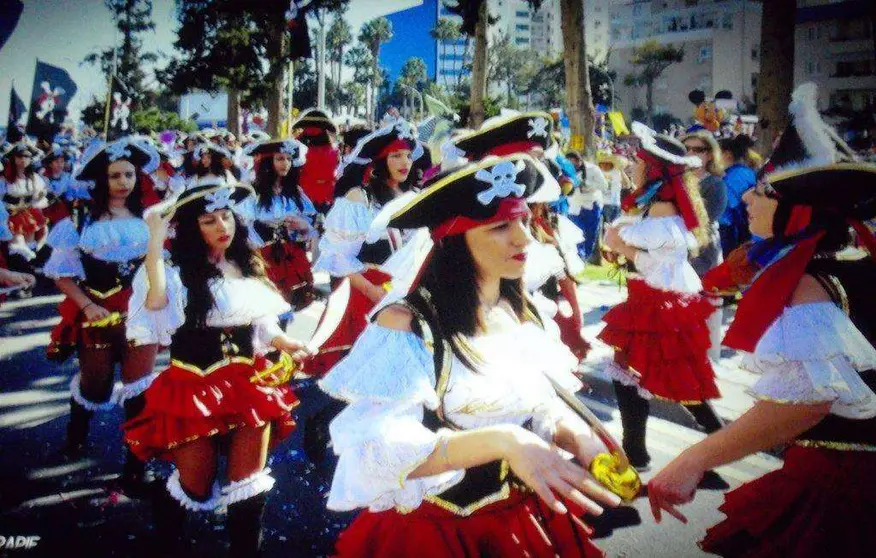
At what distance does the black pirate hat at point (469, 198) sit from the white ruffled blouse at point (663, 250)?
2.58 meters

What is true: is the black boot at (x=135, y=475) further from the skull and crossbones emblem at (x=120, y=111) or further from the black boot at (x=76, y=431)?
the skull and crossbones emblem at (x=120, y=111)

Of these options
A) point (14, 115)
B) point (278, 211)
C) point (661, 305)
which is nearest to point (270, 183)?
point (278, 211)

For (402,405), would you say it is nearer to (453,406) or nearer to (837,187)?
(453,406)

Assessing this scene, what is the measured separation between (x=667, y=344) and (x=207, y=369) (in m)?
3.03

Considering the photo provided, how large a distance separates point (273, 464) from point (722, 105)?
12062 millimetres

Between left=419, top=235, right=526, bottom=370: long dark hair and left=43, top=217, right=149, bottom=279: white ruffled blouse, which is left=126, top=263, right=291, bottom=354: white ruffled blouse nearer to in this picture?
left=43, top=217, right=149, bottom=279: white ruffled blouse

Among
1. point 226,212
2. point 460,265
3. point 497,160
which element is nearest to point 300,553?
point 226,212

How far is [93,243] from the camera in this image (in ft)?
14.8

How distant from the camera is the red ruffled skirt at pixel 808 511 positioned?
77.8 inches

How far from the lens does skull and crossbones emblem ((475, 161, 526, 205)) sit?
6.22 ft

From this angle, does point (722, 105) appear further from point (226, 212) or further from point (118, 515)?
point (118, 515)

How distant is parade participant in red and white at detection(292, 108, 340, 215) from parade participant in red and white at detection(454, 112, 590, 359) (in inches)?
149

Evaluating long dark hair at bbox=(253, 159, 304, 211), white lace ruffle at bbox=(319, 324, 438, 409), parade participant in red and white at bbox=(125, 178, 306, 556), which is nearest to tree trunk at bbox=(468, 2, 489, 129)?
long dark hair at bbox=(253, 159, 304, 211)

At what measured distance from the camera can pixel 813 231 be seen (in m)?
2.05
